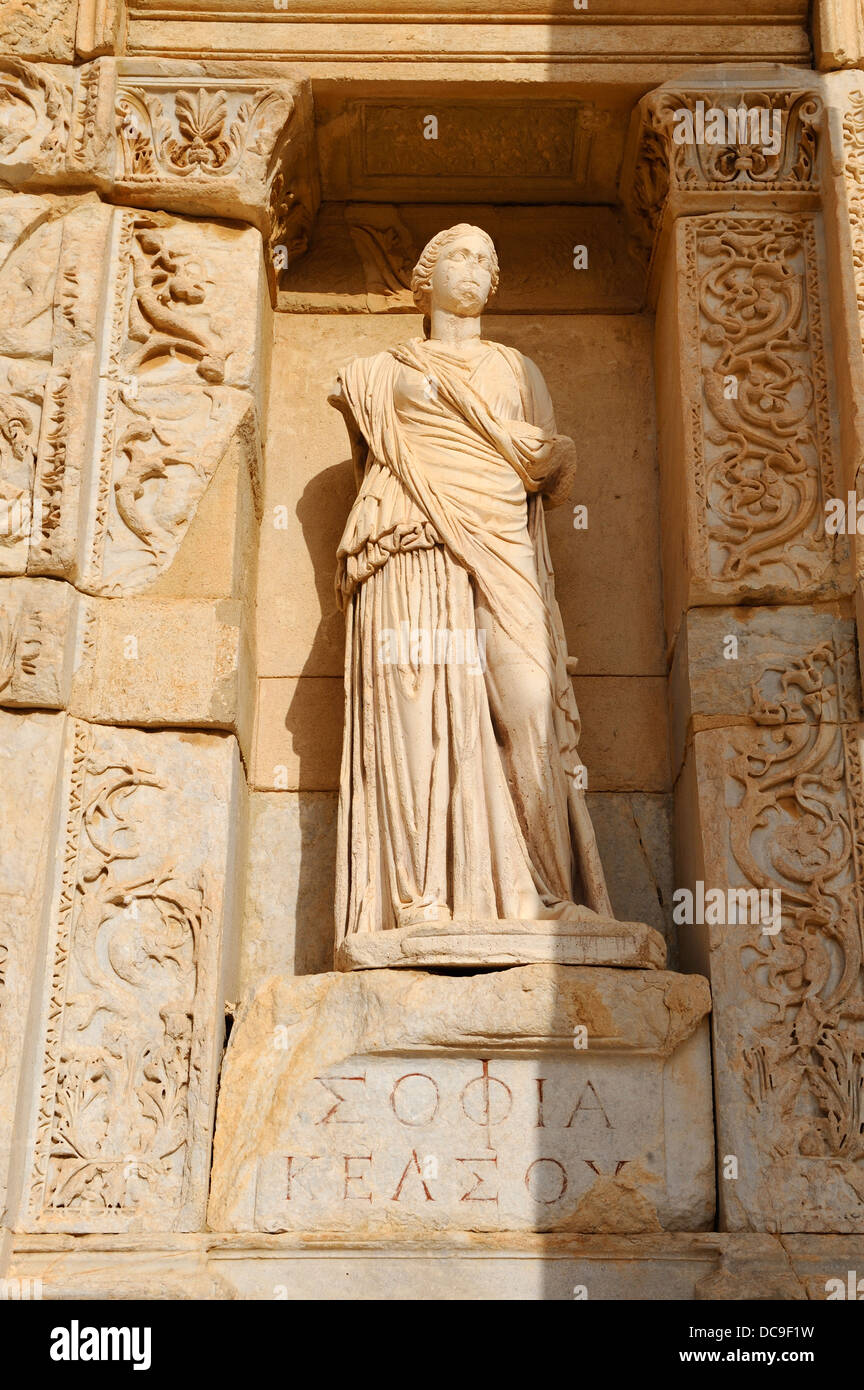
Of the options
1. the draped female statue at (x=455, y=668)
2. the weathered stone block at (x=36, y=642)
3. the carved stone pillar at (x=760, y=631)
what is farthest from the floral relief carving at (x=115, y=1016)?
the carved stone pillar at (x=760, y=631)

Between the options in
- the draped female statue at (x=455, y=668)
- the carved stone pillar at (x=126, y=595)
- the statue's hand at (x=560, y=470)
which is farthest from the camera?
the statue's hand at (x=560, y=470)

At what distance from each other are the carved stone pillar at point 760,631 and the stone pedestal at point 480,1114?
0.21 m

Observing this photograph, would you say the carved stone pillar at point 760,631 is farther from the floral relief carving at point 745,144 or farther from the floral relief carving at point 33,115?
the floral relief carving at point 33,115

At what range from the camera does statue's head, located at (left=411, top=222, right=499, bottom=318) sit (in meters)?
6.27

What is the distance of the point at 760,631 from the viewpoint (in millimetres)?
5762

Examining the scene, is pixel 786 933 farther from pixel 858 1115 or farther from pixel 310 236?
pixel 310 236

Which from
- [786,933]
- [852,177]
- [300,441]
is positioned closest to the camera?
[786,933]

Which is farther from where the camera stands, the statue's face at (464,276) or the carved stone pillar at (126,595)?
the statue's face at (464,276)

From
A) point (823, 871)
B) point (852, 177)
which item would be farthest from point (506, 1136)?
point (852, 177)

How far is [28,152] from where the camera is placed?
20.5 ft

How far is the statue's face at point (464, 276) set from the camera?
6.26 meters

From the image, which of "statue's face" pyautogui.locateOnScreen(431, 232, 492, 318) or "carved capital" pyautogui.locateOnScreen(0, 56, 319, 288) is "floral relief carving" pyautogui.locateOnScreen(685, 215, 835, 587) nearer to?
"statue's face" pyautogui.locateOnScreen(431, 232, 492, 318)

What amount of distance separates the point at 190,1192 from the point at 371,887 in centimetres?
110

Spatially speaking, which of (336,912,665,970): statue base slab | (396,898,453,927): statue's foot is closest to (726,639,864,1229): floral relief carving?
(336,912,665,970): statue base slab
